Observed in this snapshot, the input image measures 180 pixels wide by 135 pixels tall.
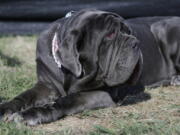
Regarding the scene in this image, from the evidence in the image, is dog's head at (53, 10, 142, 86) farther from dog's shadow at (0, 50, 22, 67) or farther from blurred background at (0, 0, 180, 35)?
blurred background at (0, 0, 180, 35)

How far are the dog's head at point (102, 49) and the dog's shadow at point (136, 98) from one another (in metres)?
0.29

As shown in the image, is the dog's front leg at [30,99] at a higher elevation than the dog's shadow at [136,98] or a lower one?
higher

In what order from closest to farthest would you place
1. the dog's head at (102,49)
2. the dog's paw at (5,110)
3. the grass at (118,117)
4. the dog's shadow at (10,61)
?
the grass at (118,117) → the dog's paw at (5,110) → the dog's head at (102,49) → the dog's shadow at (10,61)

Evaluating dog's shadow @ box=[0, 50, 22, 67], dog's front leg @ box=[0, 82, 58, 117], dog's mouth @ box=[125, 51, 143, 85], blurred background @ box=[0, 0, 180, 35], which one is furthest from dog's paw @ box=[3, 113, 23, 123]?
blurred background @ box=[0, 0, 180, 35]

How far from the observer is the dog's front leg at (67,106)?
3.49 meters

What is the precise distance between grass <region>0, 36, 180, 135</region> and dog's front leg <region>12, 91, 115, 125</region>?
1.7 inches

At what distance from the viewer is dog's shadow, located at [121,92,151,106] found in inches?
162

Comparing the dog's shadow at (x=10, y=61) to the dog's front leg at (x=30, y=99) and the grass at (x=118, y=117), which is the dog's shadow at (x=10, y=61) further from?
the dog's front leg at (x=30, y=99)

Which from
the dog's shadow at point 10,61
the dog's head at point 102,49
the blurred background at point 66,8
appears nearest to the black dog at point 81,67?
the dog's head at point 102,49

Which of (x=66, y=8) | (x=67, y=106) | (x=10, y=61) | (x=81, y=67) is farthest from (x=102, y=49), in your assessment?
(x=66, y=8)

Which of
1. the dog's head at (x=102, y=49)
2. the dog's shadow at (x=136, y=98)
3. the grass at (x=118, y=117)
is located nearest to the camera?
the grass at (x=118, y=117)

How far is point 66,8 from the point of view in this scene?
698 cm

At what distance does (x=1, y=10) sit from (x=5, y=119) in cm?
374

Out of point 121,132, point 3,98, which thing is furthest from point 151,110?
point 3,98
